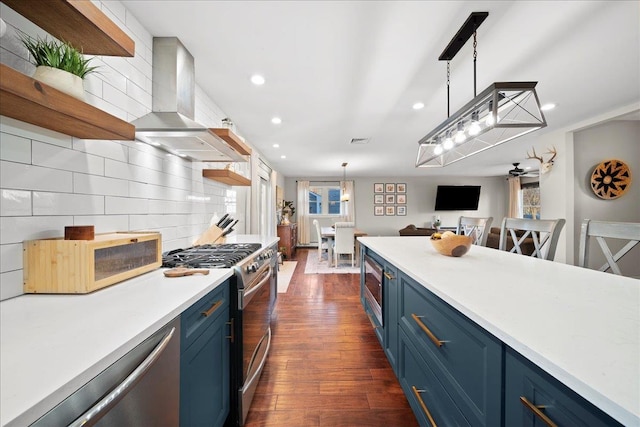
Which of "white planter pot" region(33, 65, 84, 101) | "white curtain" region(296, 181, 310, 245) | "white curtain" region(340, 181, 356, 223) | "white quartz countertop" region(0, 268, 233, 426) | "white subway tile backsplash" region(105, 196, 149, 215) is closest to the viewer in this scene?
"white quartz countertop" region(0, 268, 233, 426)

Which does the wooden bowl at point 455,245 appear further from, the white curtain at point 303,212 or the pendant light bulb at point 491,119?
the white curtain at point 303,212

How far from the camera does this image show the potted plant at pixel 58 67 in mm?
791

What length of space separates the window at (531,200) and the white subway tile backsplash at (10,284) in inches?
390

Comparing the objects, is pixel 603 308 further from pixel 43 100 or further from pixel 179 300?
pixel 43 100

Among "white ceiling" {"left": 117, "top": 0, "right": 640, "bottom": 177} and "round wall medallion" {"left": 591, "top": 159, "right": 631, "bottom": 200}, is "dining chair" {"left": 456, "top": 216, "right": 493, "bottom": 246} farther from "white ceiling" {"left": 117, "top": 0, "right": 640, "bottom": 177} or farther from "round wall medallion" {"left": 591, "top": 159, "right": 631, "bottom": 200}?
"round wall medallion" {"left": 591, "top": 159, "right": 631, "bottom": 200}

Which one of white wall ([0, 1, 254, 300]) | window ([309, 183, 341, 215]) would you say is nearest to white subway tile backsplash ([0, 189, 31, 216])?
white wall ([0, 1, 254, 300])

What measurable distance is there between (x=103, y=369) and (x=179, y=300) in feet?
1.07

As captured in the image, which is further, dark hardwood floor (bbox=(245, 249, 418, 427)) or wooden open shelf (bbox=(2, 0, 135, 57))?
dark hardwood floor (bbox=(245, 249, 418, 427))

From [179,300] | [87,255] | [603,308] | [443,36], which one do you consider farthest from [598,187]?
[87,255]

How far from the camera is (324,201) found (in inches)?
334

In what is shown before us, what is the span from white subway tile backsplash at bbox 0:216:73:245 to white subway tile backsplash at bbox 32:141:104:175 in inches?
8.2

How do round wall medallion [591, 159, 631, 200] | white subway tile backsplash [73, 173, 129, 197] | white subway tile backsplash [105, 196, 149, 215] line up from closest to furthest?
white subway tile backsplash [73, 173, 129, 197] → white subway tile backsplash [105, 196, 149, 215] → round wall medallion [591, 159, 631, 200]

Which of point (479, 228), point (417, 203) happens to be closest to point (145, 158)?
point (479, 228)

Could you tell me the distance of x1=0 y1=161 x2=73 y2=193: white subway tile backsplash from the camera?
83 centimetres
